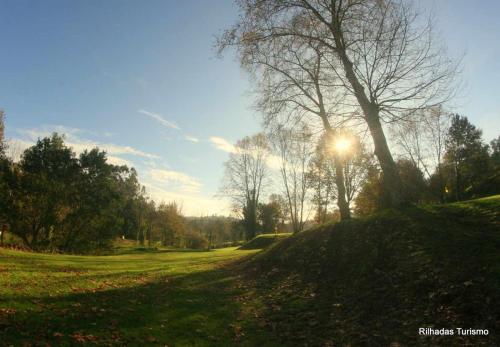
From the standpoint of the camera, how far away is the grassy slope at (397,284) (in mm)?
5703

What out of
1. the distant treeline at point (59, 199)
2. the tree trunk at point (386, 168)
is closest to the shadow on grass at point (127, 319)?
the tree trunk at point (386, 168)

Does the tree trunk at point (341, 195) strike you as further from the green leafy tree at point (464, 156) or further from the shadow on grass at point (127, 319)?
the green leafy tree at point (464, 156)

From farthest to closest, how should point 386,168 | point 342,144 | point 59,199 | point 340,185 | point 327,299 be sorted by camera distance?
point 59,199
point 340,185
point 342,144
point 386,168
point 327,299

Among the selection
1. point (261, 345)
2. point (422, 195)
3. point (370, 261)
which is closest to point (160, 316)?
point (261, 345)

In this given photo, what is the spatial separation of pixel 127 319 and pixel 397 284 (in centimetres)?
651

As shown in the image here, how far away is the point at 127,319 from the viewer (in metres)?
7.72

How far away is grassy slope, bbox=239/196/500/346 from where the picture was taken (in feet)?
18.7

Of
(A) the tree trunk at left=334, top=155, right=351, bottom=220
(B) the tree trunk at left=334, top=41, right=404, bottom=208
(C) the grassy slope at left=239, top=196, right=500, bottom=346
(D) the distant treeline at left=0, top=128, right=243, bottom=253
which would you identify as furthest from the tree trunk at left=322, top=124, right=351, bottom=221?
(D) the distant treeline at left=0, top=128, right=243, bottom=253

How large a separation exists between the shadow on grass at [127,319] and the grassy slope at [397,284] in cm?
123

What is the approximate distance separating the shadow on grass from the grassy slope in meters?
1.23

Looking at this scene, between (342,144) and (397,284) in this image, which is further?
(342,144)

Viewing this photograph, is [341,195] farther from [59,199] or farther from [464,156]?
[464,156]

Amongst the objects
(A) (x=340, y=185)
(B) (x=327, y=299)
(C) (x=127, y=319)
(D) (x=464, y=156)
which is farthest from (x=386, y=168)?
(D) (x=464, y=156)

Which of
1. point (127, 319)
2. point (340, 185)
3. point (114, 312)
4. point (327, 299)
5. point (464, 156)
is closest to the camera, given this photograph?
point (127, 319)
